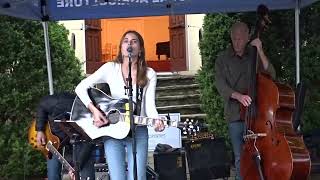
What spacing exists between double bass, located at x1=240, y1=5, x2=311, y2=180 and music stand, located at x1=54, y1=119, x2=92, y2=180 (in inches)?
50.1

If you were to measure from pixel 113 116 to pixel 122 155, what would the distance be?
11.3 inches

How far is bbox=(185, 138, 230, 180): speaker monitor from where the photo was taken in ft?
18.9

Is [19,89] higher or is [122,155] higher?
[19,89]

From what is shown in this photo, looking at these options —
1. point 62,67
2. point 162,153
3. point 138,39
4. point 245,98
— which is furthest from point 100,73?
point 62,67

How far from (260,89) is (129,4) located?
205cm

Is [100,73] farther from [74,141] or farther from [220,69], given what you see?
[220,69]

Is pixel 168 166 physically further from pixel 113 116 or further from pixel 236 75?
pixel 113 116

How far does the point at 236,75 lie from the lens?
4.93 meters

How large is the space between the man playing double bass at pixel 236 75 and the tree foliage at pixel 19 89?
2.90 meters

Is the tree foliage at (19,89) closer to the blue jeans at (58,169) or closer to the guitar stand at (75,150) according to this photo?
Answer: the blue jeans at (58,169)

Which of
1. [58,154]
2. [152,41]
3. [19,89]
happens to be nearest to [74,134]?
[58,154]

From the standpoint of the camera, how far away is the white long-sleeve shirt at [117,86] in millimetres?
4117

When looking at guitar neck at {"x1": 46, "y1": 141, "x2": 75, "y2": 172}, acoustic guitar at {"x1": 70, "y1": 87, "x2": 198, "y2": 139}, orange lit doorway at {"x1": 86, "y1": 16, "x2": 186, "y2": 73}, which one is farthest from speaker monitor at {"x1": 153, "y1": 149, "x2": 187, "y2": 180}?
orange lit doorway at {"x1": 86, "y1": 16, "x2": 186, "y2": 73}

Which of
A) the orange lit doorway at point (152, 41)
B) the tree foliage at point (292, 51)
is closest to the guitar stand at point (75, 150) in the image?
the tree foliage at point (292, 51)
